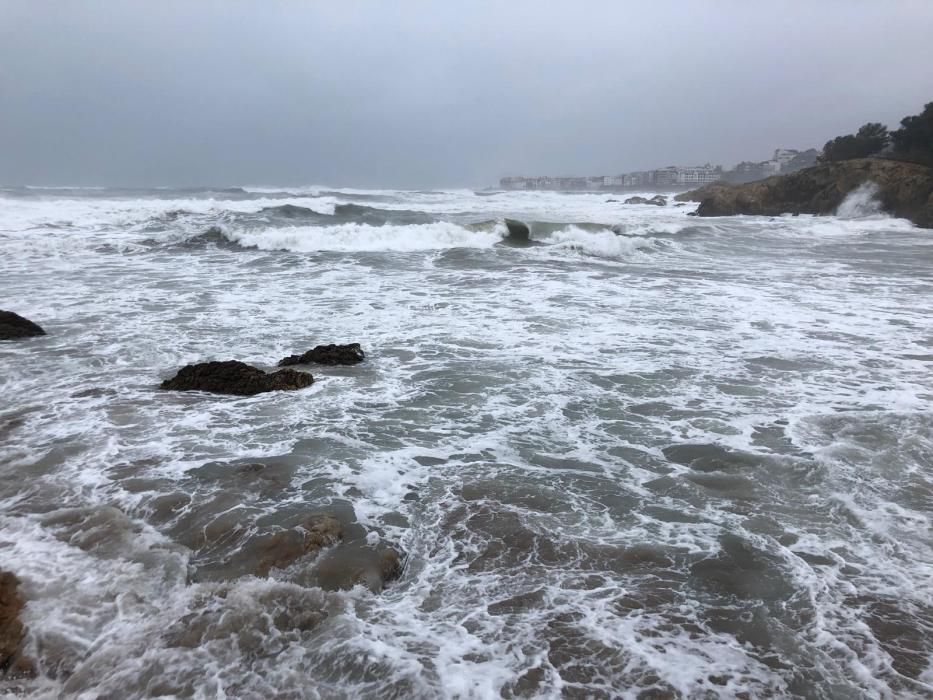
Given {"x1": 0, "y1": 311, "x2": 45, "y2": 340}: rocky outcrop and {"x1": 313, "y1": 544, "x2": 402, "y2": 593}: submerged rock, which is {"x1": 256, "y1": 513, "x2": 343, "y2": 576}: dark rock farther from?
{"x1": 0, "y1": 311, "x2": 45, "y2": 340}: rocky outcrop

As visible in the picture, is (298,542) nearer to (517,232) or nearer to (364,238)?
(364,238)

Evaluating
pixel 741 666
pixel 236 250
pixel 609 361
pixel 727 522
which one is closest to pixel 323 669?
pixel 741 666

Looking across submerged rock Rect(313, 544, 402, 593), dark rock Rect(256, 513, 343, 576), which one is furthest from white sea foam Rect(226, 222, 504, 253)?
submerged rock Rect(313, 544, 402, 593)

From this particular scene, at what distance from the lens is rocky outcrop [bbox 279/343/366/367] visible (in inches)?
272

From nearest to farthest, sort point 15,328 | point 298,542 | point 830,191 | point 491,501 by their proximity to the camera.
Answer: point 298,542 → point 491,501 → point 15,328 → point 830,191

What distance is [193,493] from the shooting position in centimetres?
405

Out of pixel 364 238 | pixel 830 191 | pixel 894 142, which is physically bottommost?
pixel 364 238

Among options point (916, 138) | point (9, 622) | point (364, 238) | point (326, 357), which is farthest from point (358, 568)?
point (916, 138)

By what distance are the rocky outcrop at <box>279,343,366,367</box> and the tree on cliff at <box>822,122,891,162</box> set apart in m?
45.4

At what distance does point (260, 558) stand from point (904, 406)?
573cm

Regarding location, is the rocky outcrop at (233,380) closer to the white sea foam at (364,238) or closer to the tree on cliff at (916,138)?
the white sea foam at (364,238)

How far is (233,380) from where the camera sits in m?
6.08

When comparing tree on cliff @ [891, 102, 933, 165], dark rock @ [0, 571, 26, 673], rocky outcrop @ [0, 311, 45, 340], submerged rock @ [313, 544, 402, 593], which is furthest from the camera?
tree on cliff @ [891, 102, 933, 165]

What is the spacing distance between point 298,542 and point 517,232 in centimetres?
1960
